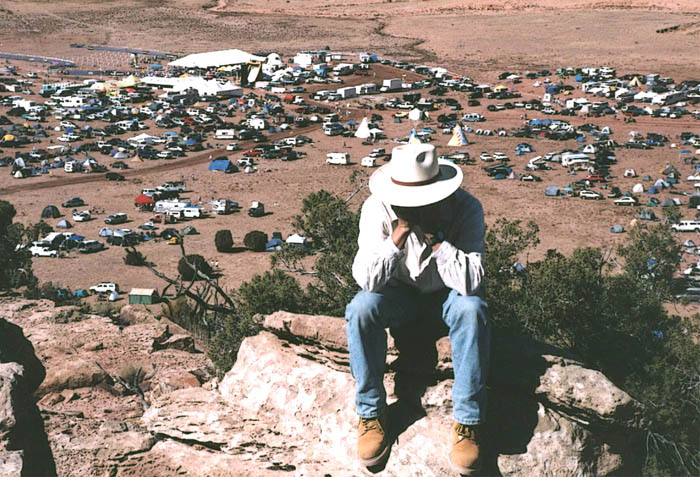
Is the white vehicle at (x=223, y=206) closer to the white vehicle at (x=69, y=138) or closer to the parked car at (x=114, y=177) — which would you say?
the parked car at (x=114, y=177)

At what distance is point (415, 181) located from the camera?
4.95m

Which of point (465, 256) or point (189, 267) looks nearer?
point (465, 256)

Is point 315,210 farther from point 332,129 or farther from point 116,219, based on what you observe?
point 332,129

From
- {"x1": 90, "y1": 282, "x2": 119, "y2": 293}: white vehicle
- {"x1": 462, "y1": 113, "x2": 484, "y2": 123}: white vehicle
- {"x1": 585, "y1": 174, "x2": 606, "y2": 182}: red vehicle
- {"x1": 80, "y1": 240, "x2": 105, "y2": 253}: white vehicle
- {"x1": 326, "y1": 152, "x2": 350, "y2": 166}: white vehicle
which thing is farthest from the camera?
{"x1": 462, "y1": 113, "x2": 484, "y2": 123}: white vehicle

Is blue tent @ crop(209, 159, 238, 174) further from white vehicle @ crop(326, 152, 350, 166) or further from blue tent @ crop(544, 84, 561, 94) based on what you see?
blue tent @ crop(544, 84, 561, 94)

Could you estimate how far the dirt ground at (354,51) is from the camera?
37969 mm

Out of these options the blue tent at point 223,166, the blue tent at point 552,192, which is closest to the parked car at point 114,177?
the blue tent at point 223,166

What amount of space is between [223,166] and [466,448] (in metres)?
46.8

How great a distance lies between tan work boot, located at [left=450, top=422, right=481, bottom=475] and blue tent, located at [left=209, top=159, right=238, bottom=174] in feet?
152

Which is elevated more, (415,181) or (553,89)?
(415,181)

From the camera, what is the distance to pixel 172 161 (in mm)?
53469

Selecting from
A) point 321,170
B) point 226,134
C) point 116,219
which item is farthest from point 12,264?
point 226,134

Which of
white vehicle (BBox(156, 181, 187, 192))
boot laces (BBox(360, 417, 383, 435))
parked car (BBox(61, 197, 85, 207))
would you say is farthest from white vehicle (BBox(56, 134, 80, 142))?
boot laces (BBox(360, 417, 383, 435))

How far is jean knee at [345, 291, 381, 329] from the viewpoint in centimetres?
489
